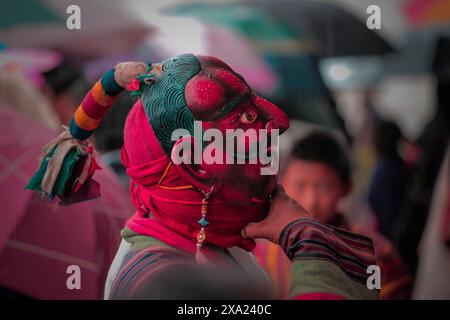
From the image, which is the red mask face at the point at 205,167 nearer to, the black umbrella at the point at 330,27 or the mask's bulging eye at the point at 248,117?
the mask's bulging eye at the point at 248,117

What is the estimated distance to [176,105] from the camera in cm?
155

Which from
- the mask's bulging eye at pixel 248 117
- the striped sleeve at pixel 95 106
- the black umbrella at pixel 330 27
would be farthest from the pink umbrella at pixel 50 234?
the black umbrella at pixel 330 27

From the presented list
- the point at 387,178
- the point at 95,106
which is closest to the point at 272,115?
the point at 95,106

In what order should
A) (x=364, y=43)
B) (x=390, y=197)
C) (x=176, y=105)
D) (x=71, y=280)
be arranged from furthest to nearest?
(x=390, y=197) → (x=364, y=43) → (x=71, y=280) → (x=176, y=105)

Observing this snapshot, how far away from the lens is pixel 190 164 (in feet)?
5.18

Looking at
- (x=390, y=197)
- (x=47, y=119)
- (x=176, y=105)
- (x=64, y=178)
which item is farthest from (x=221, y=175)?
(x=390, y=197)

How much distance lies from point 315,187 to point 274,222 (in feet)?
0.79

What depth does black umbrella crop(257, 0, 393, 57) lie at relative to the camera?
181 centimetres

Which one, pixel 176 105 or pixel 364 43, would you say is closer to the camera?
pixel 176 105

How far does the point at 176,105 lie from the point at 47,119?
1.49ft

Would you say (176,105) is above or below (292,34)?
below

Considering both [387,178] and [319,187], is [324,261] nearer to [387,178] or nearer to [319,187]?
[319,187]

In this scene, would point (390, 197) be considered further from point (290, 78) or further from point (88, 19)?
point (88, 19)

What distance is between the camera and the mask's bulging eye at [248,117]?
61.7 inches
